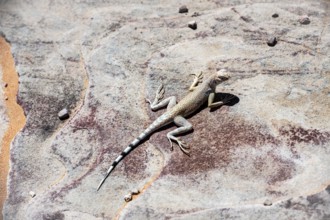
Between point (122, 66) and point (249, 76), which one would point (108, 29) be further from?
point (249, 76)

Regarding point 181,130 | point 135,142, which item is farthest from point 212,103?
point 135,142

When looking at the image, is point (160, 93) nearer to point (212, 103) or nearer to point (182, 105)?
point (182, 105)

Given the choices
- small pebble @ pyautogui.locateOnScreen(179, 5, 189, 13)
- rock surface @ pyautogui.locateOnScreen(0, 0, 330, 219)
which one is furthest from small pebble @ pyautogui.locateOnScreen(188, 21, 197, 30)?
small pebble @ pyautogui.locateOnScreen(179, 5, 189, 13)

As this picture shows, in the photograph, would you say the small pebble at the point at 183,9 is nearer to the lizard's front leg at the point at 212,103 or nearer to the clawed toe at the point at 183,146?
the lizard's front leg at the point at 212,103

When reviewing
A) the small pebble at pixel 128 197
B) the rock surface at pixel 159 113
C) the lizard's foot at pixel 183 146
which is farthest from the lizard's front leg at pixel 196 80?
the small pebble at pixel 128 197

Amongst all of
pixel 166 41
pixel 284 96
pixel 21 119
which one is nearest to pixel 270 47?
pixel 284 96
